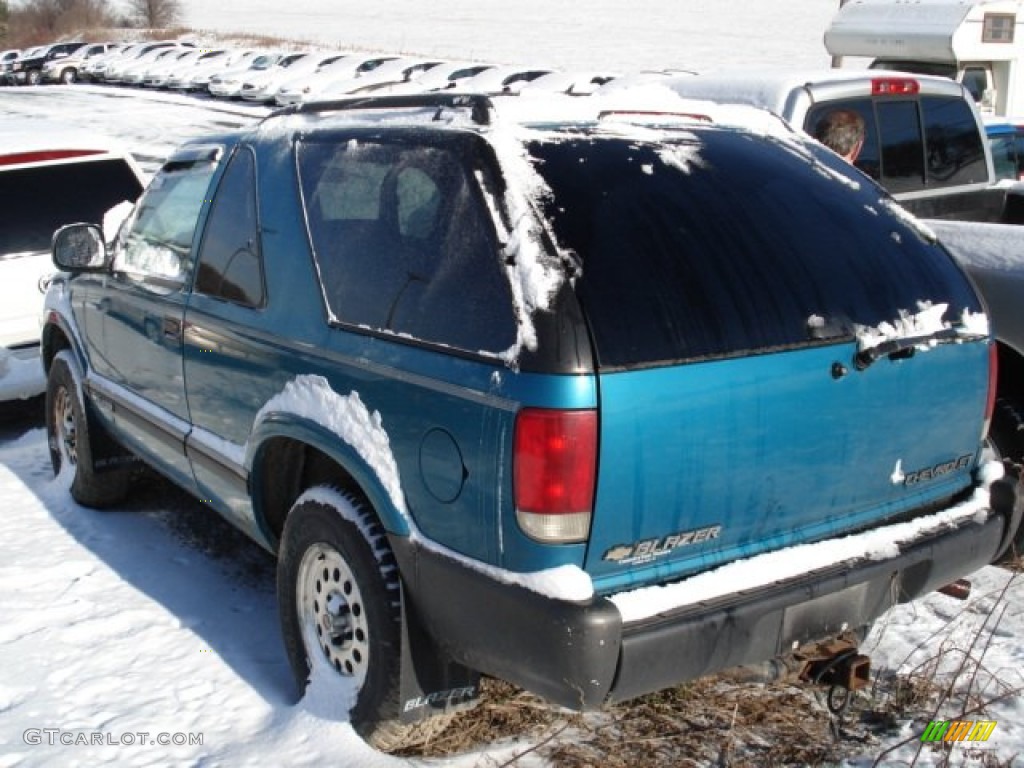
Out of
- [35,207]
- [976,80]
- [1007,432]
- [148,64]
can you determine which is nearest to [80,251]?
[35,207]

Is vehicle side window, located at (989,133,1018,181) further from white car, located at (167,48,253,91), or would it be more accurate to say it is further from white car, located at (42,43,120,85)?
white car, located at (42,43,120,85)

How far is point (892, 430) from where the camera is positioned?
10.3ft

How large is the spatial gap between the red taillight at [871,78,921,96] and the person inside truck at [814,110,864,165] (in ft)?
0.68

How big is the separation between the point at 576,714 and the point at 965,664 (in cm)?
130

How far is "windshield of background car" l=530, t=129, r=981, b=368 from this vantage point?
2.76 meters

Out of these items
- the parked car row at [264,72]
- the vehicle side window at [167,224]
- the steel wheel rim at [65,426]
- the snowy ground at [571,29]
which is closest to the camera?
the vehicle side window at [167,224]

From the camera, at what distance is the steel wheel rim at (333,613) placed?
128 inches

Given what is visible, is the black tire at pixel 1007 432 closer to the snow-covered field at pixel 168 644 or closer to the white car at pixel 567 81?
the snow-covered field at pixel 168 644

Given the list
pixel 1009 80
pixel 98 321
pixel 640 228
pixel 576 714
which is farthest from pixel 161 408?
pixel 1009 80

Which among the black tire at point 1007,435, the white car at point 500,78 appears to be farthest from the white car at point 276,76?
the black tire at point 1007,435

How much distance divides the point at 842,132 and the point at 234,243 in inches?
147

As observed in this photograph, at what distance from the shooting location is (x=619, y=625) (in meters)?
2.64

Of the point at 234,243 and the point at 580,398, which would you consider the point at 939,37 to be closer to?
the point at 234,243

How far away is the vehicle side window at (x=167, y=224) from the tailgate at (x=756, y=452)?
2207 millimetres
